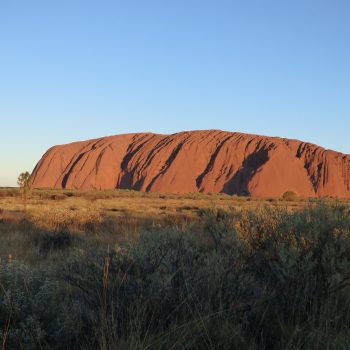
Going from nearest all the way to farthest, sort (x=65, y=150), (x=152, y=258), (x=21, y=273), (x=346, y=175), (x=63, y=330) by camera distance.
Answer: (x=63, y=330) < (x=21, y=273) < (x=152, y=258) < (x=346, y=175) < (x=65, y=150)

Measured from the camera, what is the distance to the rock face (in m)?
71.6

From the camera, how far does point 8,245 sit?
826cm

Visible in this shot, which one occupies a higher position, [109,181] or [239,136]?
[239,136]

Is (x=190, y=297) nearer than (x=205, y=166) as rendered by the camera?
Yes

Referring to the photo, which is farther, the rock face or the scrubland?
the rock face

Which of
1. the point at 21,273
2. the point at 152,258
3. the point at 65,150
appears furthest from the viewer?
the point at 65,150

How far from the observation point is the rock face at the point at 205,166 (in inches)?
2820

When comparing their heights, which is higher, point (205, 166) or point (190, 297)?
point (205, 166)

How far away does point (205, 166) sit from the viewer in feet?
252

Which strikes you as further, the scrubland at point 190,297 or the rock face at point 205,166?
the rock face at point 205,166

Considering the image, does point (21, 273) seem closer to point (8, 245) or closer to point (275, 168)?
point (8, 245)

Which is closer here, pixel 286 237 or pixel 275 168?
pixel 286 237

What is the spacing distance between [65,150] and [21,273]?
90.1 metres

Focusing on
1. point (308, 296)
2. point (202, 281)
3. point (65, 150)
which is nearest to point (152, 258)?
point (202, 281)
